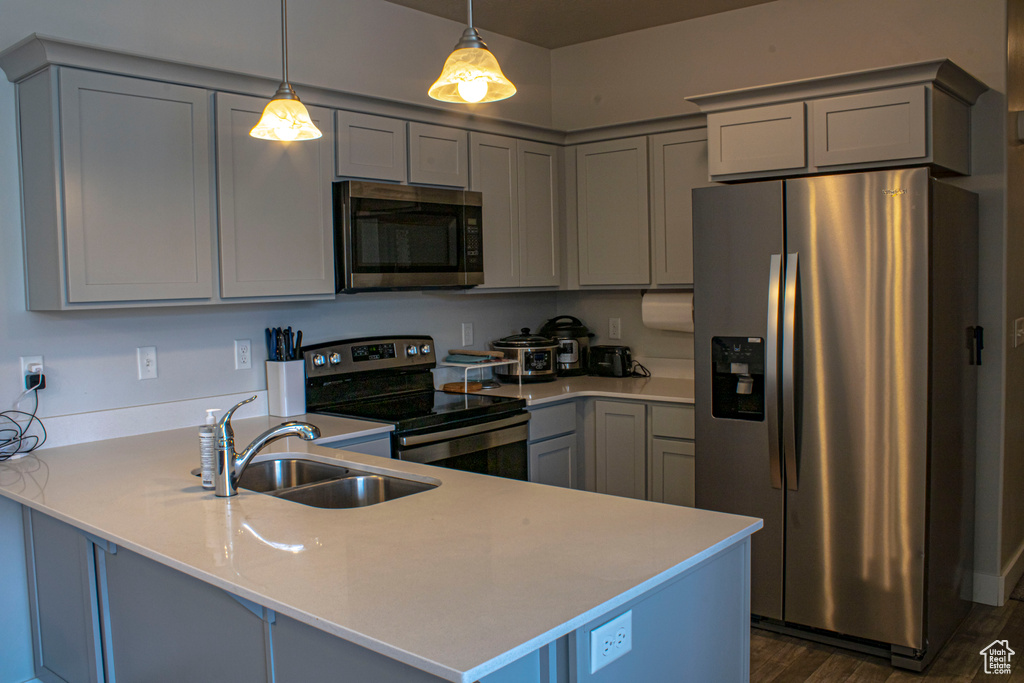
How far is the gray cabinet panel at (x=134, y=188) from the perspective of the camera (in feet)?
8.13

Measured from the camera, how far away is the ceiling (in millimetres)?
3832

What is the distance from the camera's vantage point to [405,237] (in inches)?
133

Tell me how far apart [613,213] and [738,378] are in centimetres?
138

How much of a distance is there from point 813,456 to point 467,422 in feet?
4.29

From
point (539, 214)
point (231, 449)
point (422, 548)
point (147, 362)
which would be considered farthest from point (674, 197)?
point (422, 548)

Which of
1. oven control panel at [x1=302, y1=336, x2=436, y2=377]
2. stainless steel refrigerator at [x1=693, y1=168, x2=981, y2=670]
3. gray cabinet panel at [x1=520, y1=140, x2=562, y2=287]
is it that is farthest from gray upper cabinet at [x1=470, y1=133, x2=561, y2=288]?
stainless steel refrigerator at [x1=693, y1=168, x2=981, y2=670]

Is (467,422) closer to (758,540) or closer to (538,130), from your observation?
(758,540)

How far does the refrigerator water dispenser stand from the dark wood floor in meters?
0.84

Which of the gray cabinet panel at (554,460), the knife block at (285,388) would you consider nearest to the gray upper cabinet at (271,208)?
the knife block at (285,388)

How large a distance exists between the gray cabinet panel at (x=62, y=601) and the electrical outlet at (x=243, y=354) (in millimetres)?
901

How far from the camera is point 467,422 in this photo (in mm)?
3270

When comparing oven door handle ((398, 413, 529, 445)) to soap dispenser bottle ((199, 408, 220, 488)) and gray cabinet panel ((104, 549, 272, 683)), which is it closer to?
soap dispenser bottle ((199, 408, 220, 488))

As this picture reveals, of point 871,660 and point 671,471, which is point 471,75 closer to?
point 671,471

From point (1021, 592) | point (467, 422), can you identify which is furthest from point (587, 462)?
point (1021, 592)
